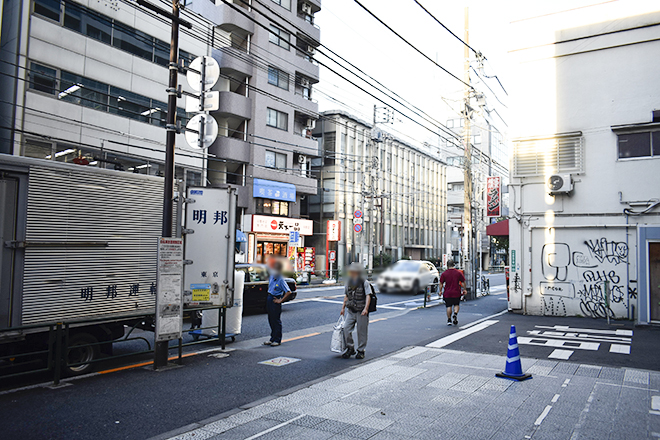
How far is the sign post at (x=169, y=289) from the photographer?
8984 millimetres

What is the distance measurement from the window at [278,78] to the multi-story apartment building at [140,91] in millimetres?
80

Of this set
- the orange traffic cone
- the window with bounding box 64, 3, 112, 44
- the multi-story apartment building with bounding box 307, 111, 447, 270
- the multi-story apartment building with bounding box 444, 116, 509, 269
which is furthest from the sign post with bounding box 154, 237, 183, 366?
the window with bounding box 64, 3, 112, 44

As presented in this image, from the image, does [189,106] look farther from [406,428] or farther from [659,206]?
[659,206]

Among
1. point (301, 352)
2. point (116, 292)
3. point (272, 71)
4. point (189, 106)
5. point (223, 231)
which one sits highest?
point (272, 71)

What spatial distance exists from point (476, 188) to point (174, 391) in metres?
44.0

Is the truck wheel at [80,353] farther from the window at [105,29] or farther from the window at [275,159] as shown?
the window at [275,159]

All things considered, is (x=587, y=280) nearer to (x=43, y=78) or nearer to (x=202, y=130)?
(x=202, y=130)

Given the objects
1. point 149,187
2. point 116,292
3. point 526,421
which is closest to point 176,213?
point 149,187

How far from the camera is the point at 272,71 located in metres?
36.0

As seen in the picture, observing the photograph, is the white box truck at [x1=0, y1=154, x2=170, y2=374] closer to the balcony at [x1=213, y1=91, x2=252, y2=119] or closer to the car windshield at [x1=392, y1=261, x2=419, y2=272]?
the car windshield at [x1=392, y1=261, x2=419, y2=272]

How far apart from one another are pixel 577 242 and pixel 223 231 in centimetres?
1277

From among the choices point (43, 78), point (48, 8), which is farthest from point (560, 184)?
point (48, 8)

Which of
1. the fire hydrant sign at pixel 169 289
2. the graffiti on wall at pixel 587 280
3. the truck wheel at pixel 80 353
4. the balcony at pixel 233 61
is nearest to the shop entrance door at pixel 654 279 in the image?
the graffiti on wall at pixel 587 280

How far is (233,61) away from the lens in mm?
32344
